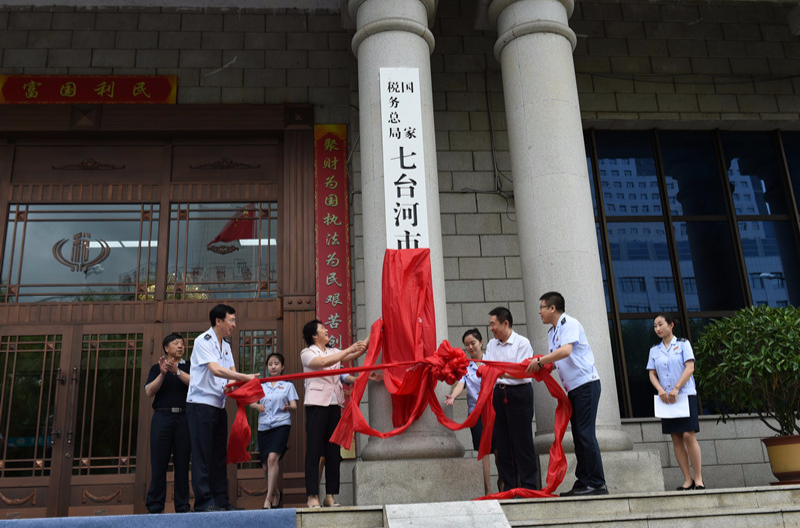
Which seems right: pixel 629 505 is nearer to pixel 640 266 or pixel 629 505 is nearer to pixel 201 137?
pixel 640 266

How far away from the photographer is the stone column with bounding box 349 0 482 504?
5414 mm

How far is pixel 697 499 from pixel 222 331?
3.51 m

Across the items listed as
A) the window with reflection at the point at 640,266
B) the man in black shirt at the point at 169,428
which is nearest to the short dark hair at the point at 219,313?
the man in black shirt at the point at 169,428

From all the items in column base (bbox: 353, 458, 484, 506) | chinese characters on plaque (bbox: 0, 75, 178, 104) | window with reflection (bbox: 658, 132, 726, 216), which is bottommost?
column base (bbox: 353, 458, 484, 506)

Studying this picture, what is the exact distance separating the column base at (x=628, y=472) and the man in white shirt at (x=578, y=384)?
45 cm

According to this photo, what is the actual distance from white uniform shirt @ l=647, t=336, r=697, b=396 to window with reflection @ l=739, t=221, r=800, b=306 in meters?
3.70

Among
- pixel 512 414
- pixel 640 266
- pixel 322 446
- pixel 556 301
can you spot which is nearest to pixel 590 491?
pixel 512 414

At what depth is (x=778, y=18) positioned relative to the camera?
10172mm

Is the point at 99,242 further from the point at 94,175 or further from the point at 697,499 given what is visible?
the point at 697,499

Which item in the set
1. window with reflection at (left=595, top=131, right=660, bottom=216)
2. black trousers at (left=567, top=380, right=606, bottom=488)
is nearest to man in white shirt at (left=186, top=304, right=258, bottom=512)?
black trousers at (left=567, top=380, right=606, bottom=488)

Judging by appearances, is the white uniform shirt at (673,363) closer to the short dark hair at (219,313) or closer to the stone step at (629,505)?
the stone step at (629,505)

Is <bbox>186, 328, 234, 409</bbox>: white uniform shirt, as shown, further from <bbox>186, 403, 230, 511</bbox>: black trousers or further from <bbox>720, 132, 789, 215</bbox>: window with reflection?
<bbox>720, 132, 789, 215</bbox>: window with reflection

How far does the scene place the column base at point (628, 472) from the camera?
5785 mm

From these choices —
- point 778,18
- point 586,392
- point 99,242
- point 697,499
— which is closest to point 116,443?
point 99,242
